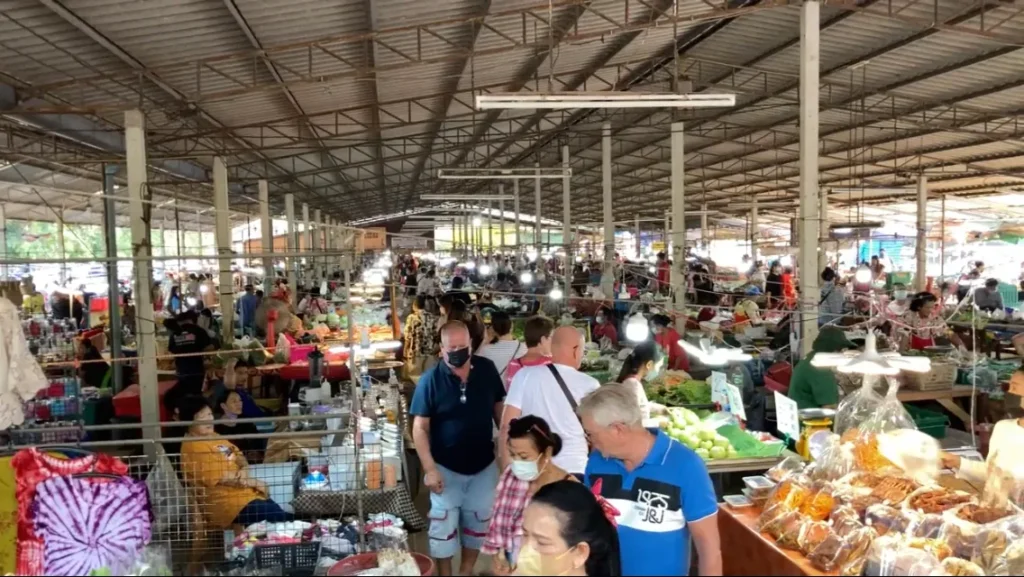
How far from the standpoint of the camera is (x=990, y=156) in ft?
59.9

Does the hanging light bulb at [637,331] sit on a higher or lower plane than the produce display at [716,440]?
higher

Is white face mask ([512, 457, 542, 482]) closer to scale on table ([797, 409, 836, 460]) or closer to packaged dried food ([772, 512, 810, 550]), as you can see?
packaged dried food ([772, 512, 810, 550])

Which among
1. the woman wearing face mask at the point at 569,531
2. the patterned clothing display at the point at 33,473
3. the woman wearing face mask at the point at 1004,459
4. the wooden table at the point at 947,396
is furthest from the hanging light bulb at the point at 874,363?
the wooden table at the point at 947,396

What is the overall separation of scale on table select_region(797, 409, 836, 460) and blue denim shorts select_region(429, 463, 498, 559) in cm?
191

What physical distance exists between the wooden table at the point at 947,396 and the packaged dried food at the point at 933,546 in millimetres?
4886

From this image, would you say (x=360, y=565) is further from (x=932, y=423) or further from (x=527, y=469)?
(x=932, y=423)

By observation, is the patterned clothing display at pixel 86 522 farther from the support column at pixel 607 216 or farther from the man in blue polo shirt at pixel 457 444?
the support column at pixel 607 216

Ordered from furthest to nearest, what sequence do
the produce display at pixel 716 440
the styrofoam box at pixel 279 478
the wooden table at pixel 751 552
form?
the produce display at pixel 716 440
the styrofoam box at pixel 279 478
the wooden table at pixel 751 552

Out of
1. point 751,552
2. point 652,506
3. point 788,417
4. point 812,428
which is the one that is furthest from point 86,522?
point 812,428

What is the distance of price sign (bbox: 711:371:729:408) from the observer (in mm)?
5891

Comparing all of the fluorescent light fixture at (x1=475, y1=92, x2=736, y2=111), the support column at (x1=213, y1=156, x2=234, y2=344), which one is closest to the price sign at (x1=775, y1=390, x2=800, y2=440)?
the fluorescent light fixture at (x1=475, y1=92, x2=736, y2=111)

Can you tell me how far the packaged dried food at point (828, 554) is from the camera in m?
3.19

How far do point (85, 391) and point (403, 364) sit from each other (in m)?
3.67

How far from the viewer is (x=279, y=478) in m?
4.87
